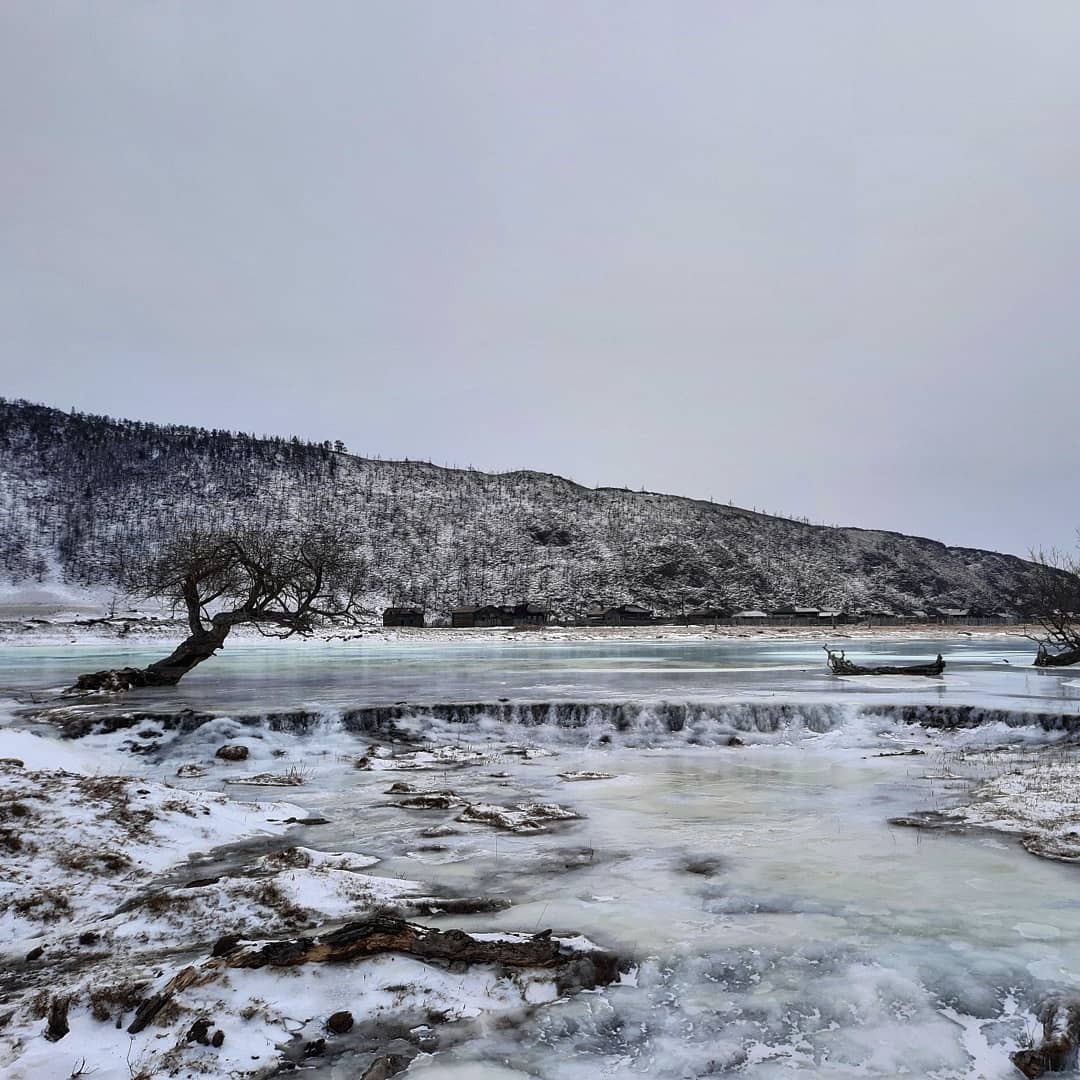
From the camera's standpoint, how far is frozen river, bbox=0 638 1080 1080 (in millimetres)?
4941

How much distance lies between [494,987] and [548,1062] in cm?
84

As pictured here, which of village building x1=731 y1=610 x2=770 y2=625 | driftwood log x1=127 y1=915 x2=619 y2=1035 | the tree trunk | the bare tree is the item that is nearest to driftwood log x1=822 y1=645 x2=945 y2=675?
the bare tree

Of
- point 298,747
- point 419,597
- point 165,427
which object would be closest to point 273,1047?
point 298,747

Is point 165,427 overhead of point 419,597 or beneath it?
overhead

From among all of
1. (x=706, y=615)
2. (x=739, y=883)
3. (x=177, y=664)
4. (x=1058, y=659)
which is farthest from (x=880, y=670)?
(x=706, y=615)

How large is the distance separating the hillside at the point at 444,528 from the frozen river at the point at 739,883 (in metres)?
109

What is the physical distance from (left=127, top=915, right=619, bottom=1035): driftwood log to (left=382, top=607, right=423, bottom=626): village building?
101607 mm

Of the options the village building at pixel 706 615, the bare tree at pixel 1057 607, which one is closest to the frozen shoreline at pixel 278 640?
the bare tree at pixel 1057 607

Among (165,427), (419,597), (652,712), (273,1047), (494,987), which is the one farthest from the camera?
(165,427)

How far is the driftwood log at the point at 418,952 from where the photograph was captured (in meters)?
5.54

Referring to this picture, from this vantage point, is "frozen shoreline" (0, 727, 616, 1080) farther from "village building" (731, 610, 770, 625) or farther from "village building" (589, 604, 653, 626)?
"village building" (731, 610, 770, 625)

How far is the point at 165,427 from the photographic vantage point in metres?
176

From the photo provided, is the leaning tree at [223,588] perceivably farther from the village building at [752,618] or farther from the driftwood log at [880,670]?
the village building at [752,618]

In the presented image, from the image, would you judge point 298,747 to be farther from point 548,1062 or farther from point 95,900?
point 548,1062
